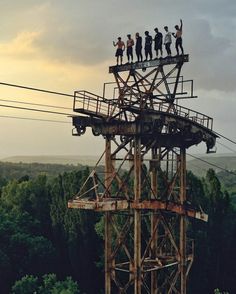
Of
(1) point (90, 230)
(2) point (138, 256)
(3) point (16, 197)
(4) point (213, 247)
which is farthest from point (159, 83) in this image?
(3) point (16, 197)

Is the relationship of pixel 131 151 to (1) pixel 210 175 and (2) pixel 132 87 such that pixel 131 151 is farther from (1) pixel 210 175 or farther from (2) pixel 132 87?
(1) pixel 210 175

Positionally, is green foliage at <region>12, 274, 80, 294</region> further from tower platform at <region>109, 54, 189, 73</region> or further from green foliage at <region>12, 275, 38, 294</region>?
tower platform at <region>109, 54, 189, 73</region>

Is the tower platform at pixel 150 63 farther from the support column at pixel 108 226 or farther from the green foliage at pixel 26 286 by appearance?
the green foliage at pixel 26 286

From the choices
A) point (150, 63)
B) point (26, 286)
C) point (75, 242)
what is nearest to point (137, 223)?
point (150, 63)

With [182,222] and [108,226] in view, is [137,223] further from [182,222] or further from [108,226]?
[182,222]

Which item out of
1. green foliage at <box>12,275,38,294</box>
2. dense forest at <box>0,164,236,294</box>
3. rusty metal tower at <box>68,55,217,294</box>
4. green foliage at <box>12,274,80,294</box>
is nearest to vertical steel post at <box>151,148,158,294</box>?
rusty metal tower at <box>68,55,217,294</box>

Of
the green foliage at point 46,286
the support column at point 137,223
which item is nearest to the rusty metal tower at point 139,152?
the support column at point 137,223
